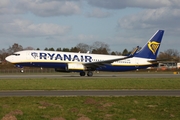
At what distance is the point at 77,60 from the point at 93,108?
118 feet

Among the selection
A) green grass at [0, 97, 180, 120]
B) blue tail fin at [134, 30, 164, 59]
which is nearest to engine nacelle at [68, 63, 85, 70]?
blue tail fin at [134, 30, 164, 59]

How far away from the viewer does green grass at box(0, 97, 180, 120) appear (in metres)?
15.7

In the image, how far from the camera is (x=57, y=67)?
52.8 meters

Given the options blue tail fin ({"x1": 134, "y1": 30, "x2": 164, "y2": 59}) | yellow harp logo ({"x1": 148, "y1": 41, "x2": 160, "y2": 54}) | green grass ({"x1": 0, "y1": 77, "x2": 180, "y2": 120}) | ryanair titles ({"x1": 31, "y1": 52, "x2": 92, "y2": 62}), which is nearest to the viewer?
green grass ({"x1": 0, "y1": 77, "x2": 180, "y2": 120})

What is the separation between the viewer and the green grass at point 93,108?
15.7m

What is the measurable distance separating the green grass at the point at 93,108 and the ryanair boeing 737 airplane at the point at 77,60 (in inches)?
1241

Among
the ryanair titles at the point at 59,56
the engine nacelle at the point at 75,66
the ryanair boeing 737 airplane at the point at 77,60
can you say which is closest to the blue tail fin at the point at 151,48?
the ryanair boeing 737 airplane at the point at 77,60

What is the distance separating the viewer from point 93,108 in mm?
17281

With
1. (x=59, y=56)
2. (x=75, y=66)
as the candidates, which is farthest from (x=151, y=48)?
(x=59, y=56)

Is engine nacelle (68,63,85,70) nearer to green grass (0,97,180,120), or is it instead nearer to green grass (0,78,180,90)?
green grass (0,78,180,90)

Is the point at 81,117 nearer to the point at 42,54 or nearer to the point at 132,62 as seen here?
the point at 42,54

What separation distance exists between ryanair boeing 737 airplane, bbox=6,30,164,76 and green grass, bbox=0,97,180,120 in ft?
103

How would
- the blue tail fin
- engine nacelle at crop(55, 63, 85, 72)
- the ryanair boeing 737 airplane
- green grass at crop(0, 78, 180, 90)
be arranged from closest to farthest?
green grass at crop(0, 78, 180, 90), the ryanair boeing 737 airplane, engine nacelle at crop(55, 63, 85, 72), the blue tail fin

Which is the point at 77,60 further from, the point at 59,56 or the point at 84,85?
Answer: the point at 84,85
